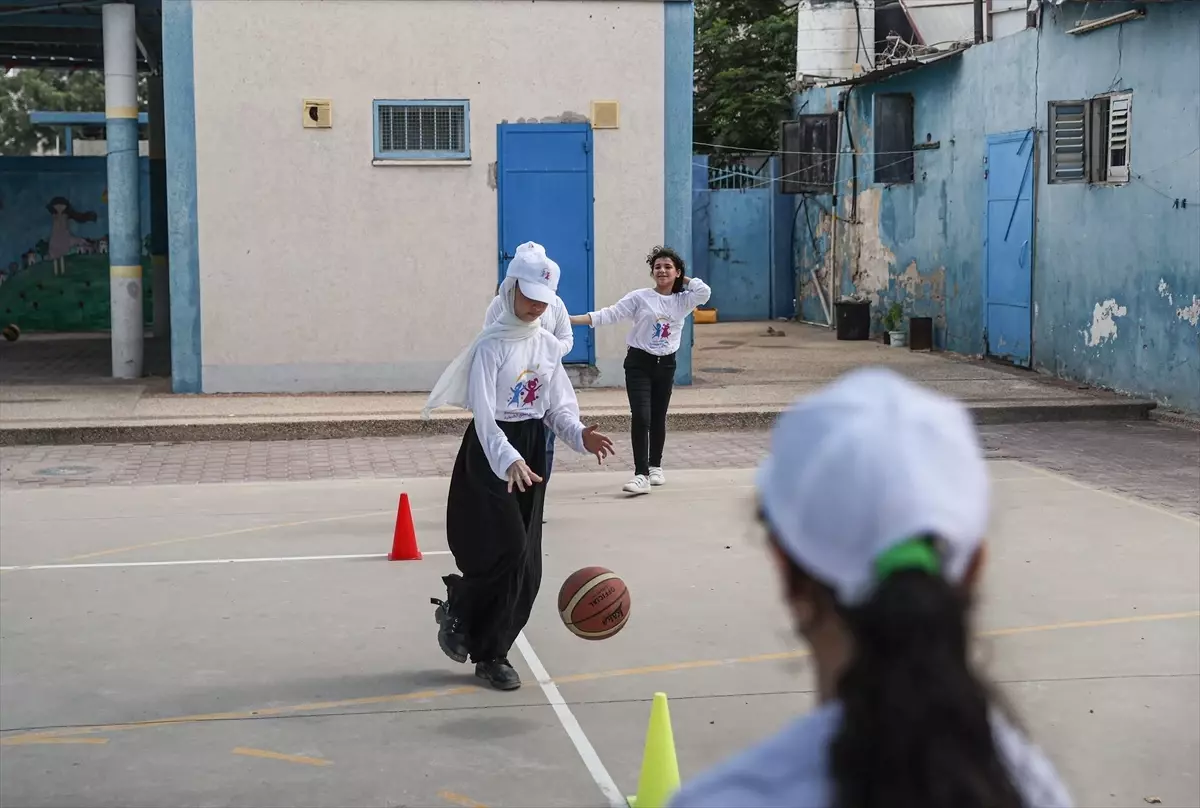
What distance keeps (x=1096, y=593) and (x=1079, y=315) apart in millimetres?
10006

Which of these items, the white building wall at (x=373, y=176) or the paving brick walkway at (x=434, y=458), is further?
the white building wall at (x=373, y=176)

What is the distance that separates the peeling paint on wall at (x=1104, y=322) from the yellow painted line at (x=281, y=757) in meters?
13.1

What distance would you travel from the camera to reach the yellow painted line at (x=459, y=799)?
5566 millimetres

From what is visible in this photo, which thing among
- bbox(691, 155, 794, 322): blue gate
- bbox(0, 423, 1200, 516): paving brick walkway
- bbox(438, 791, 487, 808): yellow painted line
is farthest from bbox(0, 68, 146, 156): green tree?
bbox(438, 791, 487, 808): yellow painted line

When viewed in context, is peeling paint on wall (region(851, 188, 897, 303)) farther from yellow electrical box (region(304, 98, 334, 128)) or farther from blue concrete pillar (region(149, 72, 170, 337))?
blue concrete pillar (region(149, 72, 170, 337))

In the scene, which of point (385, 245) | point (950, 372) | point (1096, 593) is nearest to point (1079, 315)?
point (950, 372)

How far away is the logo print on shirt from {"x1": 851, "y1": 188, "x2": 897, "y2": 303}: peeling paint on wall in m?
18.4

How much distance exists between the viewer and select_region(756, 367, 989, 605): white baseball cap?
4.92ft

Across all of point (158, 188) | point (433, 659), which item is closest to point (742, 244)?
point (158, 188)

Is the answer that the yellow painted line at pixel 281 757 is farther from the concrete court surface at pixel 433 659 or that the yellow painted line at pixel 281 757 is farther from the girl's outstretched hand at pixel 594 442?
the girl's outstretched hand at pixel 594 442

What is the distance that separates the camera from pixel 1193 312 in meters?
15.7

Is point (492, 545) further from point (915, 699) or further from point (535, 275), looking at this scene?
point (915, 699)

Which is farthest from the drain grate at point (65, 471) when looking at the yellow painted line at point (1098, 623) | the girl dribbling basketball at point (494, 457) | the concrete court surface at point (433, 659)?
the yellow painted line at point (1098, 623)

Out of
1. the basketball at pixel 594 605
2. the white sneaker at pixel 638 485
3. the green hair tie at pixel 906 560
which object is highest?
the green hair tie at pixel 906 560
